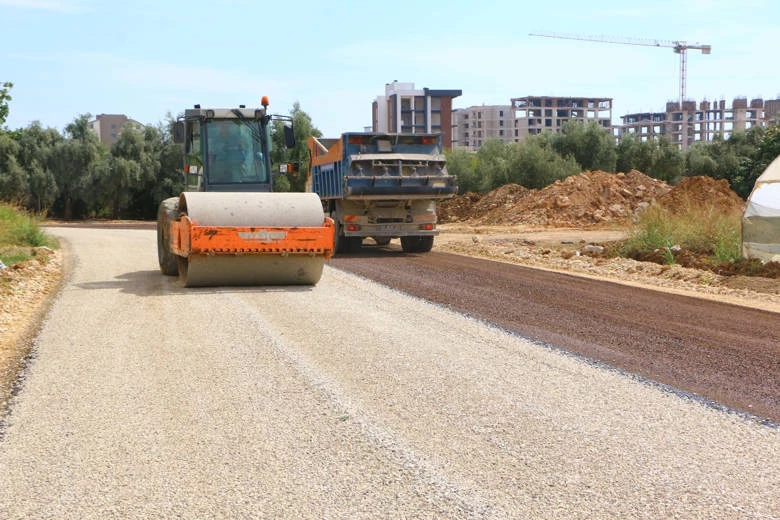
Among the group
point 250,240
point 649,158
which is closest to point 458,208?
point 649,158

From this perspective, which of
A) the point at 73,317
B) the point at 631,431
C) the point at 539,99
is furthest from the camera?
the point at 539,99

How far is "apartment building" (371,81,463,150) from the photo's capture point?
133000 millimetres

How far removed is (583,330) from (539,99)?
16665 cm

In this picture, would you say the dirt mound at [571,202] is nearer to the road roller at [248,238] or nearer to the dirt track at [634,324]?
the dirt track at [634,324]

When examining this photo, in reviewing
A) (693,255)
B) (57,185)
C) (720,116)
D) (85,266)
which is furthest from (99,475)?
(720,116)

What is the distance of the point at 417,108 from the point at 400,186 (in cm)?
11960

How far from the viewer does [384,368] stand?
6.91 meters

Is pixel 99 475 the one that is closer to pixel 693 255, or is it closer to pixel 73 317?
pixel 73 317

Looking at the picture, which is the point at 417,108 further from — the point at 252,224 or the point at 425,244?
the point at 252,224

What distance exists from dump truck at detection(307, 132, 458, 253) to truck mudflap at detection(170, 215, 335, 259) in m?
6.49

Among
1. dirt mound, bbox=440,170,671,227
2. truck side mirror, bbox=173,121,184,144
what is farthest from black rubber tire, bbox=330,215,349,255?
dirt mound, bbox=440,170,671,227

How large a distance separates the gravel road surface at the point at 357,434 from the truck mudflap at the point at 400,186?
9716 millimetres

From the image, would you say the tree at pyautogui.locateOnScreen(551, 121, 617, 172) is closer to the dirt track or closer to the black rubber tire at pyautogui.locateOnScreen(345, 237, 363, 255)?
the black rubber tire at pyautogui.locateOnScreen(345, 237, 363, 255)

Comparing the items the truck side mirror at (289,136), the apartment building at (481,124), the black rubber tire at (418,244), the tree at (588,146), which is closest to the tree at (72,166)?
the tree at (588,146)
